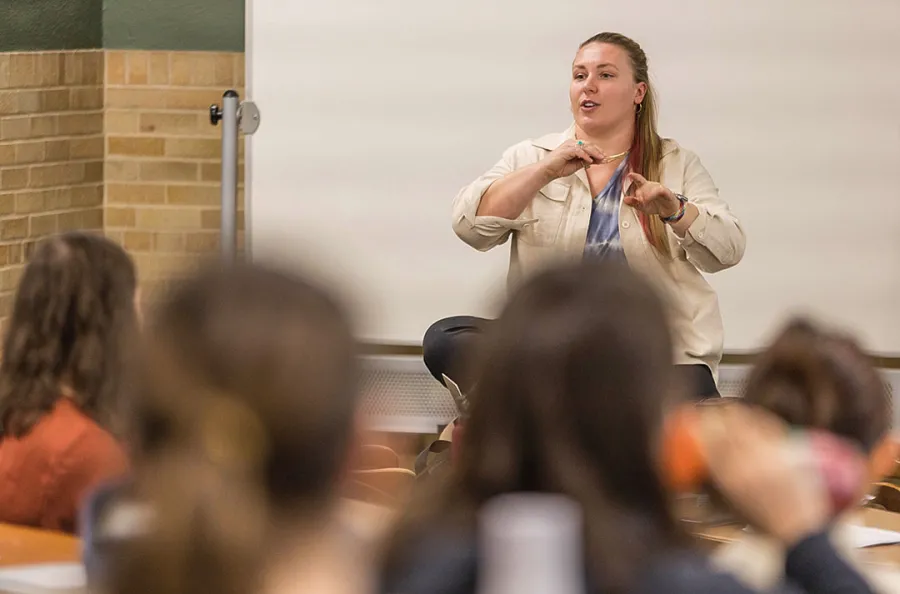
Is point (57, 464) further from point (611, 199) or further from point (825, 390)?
point (611, 199)

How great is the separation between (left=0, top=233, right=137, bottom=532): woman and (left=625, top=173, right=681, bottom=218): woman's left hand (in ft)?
5.46

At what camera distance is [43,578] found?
5.29ft

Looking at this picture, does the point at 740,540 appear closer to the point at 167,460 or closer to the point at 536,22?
the point at 167,460

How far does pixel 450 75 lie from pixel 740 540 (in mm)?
2586

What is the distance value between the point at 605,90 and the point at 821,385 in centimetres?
215

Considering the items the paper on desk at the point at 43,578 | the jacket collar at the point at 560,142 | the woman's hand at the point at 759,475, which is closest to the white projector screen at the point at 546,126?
the jacket collar at the point at 560,142

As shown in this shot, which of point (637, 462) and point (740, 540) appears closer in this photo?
point (637, 462)

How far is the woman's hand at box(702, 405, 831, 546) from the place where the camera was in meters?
1.25

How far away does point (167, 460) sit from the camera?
0.93 metres

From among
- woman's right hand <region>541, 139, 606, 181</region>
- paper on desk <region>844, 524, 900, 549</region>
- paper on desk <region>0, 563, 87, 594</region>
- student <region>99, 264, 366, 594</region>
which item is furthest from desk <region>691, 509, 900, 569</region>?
woman's right hand <region>541, 139, 606, 181</region>

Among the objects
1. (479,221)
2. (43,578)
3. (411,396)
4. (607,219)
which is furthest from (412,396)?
(43,578)

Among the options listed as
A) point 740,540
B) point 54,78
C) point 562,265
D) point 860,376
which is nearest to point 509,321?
point 562,265

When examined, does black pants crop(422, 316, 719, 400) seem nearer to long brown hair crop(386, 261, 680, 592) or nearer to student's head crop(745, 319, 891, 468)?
student's head crop(745, 319, 891, 468)

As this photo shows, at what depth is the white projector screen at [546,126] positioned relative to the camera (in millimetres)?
4168
